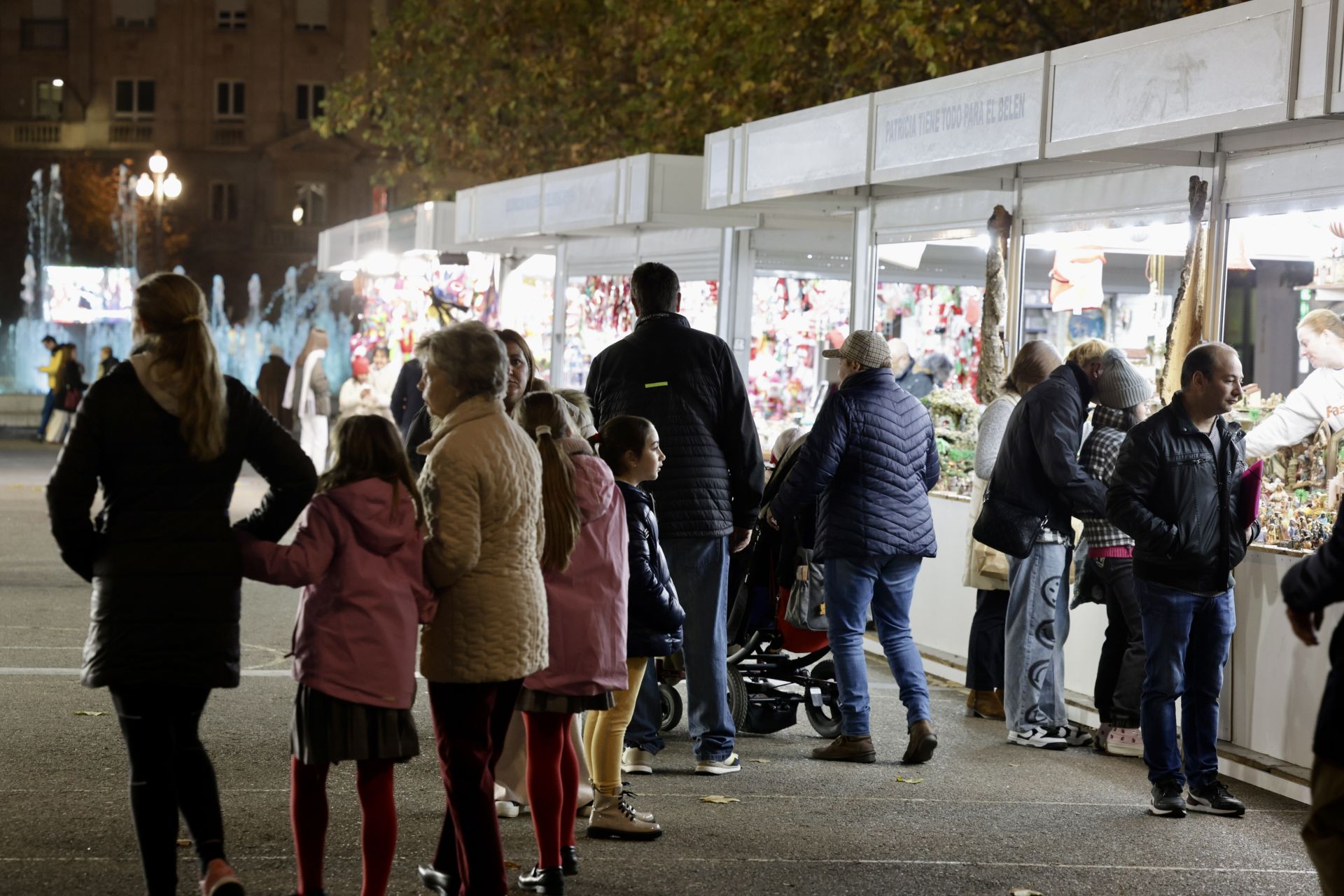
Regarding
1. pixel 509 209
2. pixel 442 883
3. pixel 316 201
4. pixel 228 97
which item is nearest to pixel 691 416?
pixel 442 883

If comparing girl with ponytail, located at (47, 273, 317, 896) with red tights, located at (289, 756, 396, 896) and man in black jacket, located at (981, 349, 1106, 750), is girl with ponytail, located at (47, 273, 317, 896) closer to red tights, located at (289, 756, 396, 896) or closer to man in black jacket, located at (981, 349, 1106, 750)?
red tights, located at (289, 756, 396, 896)

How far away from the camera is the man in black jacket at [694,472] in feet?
24.9

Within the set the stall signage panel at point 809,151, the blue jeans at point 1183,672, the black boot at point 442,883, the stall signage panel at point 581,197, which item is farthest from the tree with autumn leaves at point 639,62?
the black boot at point 442,883

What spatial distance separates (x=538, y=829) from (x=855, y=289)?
7.56m

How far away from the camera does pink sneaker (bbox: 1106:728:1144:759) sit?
8.42m

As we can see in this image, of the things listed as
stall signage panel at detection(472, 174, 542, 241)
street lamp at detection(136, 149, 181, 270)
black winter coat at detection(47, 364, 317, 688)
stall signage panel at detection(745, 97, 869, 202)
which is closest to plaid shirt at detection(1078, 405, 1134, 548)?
stall signage panel at detection(745, 97, 869, 202)

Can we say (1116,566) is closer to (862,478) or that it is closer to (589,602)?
(862,478)

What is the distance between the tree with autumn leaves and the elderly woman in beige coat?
638 inches

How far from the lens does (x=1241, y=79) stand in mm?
7977

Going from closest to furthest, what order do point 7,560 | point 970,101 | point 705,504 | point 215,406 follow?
point 215,406
point 705,504
point 970,101
point 7,560

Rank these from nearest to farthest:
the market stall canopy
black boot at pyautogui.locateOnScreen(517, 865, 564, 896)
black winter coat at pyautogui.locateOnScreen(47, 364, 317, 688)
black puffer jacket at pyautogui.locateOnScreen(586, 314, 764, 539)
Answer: black winter coat at pyautogui.locateOnScreen(47, 364, 317, 688) → black boot at pyautogui.locateOnScreen(517, 865, 564, 896) → black puffer jacket at pyautogui.locateOnScreen(586, 314, 764, 539) → the market stall canopy

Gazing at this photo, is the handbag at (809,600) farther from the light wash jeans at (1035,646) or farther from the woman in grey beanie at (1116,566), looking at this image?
the woman in grey beanie at (1116,566)

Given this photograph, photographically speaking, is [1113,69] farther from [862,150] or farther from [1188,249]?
[862,150]

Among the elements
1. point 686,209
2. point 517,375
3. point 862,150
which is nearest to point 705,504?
point 517,375
